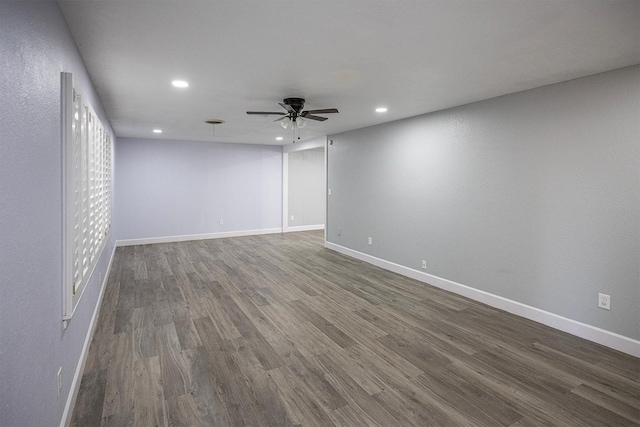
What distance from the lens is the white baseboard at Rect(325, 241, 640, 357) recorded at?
109 inches

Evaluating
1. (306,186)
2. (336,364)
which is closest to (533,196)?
(336,364)

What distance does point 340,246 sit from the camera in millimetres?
6543

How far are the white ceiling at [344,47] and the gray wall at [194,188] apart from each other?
142 inches

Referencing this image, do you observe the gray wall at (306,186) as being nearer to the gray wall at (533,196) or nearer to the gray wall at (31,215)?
the gray wall at (533,196)

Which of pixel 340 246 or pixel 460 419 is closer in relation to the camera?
pixel 460 419

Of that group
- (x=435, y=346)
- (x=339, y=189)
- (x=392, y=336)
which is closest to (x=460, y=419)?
(x=435, y=346)

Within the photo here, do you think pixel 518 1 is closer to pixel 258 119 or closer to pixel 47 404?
pixel 47 404

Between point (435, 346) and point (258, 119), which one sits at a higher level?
point (258, 119)

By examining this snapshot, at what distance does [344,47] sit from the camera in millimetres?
2322

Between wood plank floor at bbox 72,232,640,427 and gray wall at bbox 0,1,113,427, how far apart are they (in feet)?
2.22

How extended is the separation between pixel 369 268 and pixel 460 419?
135 inches

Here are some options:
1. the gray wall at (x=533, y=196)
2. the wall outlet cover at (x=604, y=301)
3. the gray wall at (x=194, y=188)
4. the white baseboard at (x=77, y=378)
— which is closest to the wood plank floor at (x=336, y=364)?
the white baseboard at (x=77, y=378)

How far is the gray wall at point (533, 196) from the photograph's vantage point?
2760 mm

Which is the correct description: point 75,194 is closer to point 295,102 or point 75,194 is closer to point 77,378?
point 77,378
